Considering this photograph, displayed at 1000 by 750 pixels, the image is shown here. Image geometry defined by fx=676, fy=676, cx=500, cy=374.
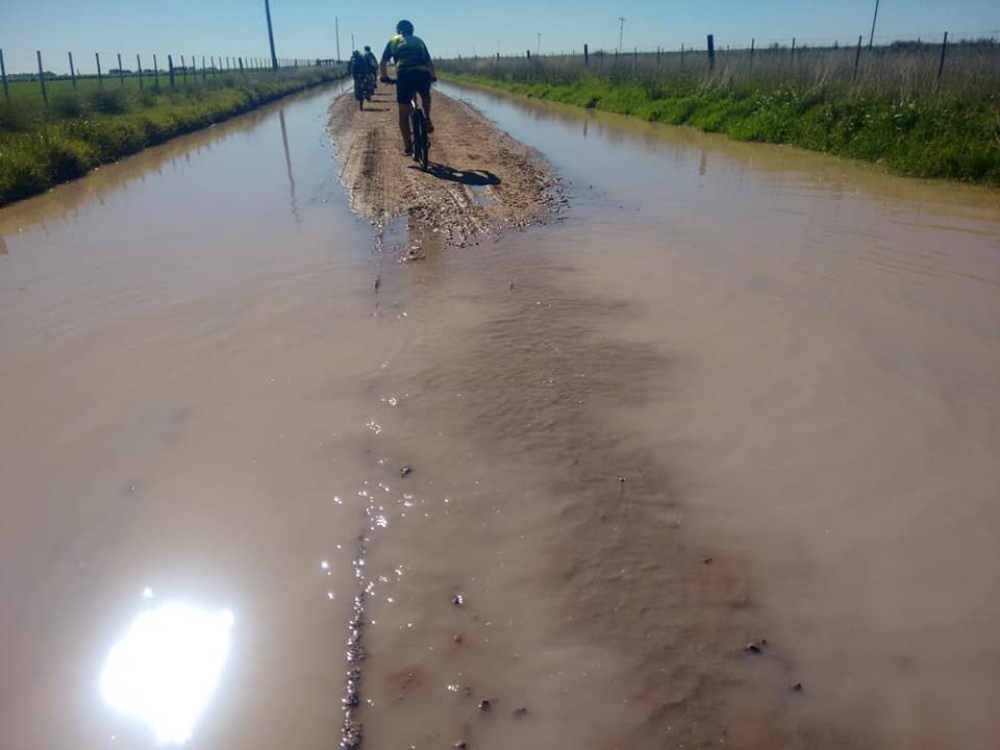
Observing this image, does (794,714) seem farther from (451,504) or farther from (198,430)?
(198,430)

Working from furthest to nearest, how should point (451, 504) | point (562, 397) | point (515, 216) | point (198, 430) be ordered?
point (515, 216) → point (562, 397) → point (198, 430) → point (451, 504)

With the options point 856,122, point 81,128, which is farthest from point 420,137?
point 856,122

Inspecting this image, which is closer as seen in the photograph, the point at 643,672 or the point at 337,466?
the point at 643,672

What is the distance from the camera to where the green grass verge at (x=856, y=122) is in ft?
33.1

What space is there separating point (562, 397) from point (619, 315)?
1.44 metres

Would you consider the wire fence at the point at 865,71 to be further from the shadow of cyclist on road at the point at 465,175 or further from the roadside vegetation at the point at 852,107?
the shadow of cyclist on road at the point at 465,175

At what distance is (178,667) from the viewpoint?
2293 millimetres

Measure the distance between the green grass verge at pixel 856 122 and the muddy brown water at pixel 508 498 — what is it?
16.5ft

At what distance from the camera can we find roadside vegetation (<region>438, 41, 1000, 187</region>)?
1042 cm

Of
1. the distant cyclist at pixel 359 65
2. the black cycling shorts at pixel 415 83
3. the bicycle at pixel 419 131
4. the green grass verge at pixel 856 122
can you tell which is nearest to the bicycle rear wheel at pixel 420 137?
the bicycle at pixel 419 131

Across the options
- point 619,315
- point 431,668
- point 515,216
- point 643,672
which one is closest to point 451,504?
point 431,668

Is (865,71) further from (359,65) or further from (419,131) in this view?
(359,65)

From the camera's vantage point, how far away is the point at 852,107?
13359 mm

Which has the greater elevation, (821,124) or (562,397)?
(821,124)
